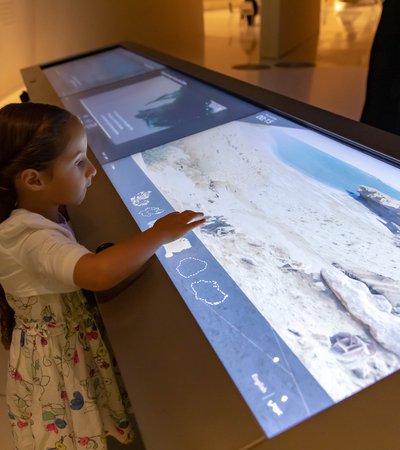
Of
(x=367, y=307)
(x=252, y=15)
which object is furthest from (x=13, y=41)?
(x=252, y=15)

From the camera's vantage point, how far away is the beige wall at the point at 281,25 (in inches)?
234

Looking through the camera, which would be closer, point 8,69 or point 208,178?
point 208,178

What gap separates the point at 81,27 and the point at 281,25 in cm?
276

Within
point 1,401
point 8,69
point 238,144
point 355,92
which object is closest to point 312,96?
point 355,92

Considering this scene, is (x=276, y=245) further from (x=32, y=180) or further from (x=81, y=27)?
(x=81, y=27)

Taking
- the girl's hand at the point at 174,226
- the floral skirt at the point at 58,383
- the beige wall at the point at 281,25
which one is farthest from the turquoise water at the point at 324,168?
the beige wall at the point at 281,25

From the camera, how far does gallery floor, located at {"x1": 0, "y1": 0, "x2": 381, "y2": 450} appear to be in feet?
13.3

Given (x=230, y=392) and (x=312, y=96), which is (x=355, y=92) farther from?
(x=230, y=392)

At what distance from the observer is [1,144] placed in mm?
820

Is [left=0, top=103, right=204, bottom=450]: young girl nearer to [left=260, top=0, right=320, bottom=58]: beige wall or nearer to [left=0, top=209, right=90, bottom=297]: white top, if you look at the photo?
[left=0, top=209, right=90, bottom=297]: white top

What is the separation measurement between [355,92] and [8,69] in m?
3.31

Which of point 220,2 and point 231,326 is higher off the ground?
point 231,326

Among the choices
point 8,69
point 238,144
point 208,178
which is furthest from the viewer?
point 8,69

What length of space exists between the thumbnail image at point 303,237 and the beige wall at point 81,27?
3437mm
